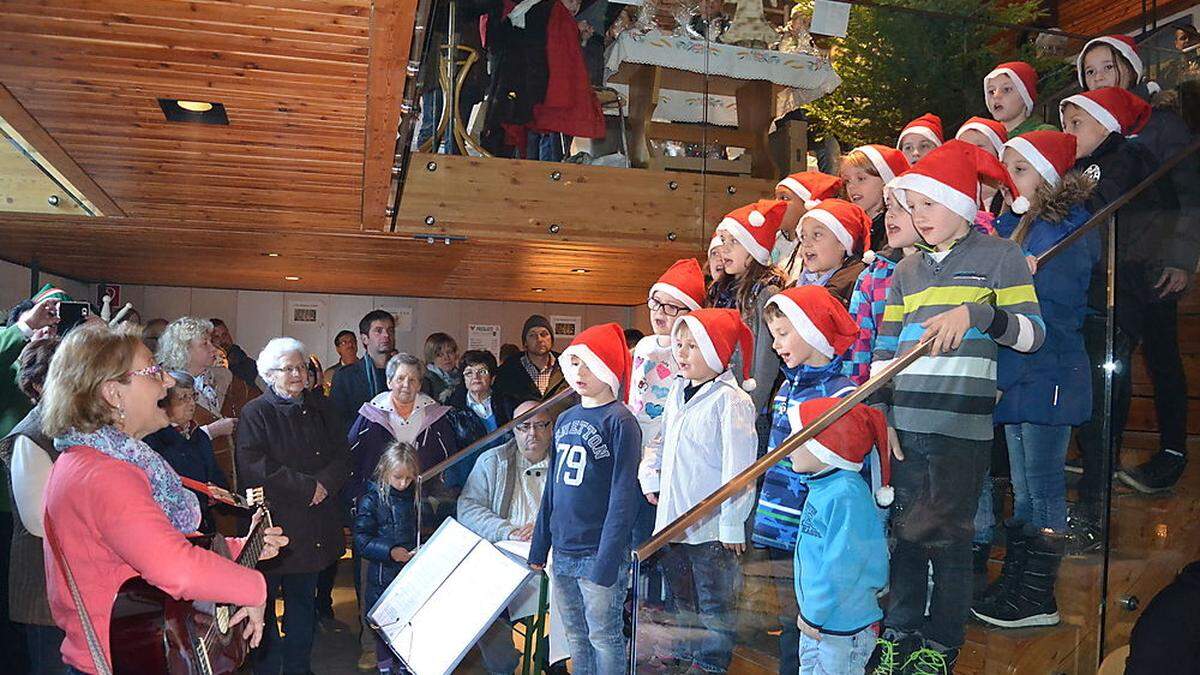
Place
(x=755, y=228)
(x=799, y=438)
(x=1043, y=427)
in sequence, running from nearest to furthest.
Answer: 1. (x=799, y=438)
2. (x=1043, y=427)
3. (x=755, y=228)

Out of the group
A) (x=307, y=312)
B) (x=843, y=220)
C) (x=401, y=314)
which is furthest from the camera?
(x=401, y=314)

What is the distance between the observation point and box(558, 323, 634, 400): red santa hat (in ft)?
13.2

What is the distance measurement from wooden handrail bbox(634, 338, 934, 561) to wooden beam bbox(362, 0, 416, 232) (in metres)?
1.70

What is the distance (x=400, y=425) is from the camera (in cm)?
541

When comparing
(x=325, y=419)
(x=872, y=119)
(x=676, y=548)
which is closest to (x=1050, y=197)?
(x=676, y=548)

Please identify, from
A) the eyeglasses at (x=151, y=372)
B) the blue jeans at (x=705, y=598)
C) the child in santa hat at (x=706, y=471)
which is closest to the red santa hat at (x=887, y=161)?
the child in santa hat at (x=706, y=471)

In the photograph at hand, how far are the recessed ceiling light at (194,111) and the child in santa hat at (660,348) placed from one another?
6.62 ft

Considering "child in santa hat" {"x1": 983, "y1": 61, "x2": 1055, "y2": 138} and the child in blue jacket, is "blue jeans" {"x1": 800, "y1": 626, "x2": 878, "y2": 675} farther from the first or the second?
"child in santa hat" {"x1": 983, "y1": 61, "x2": 1055, "y2": 138}

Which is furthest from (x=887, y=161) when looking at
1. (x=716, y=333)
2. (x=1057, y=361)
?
(x=1057, y=361)

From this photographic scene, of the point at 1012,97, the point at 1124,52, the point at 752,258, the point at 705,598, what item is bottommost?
the point at 705,598

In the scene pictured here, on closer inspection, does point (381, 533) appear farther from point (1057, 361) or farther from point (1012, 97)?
point (1012, 97)

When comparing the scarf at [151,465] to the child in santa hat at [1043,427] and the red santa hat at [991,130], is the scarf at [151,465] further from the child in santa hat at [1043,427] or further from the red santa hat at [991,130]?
the red santa hat at [991,130]

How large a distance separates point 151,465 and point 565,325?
9633mm

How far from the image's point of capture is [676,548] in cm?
295
